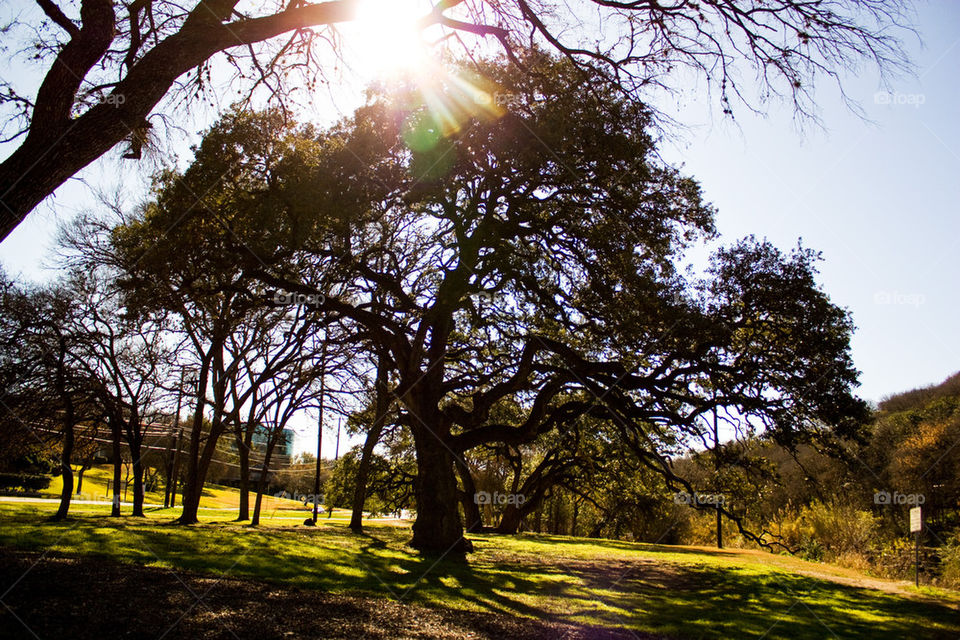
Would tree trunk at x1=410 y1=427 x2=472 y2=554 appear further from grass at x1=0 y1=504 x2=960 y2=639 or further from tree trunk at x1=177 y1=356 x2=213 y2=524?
tree trunk at x1=177 y1=356 x2=213 y2=524

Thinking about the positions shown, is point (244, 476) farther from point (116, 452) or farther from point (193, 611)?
point (193, 611)

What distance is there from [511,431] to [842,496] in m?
20.5

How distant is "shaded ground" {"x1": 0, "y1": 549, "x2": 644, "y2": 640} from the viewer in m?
4.95

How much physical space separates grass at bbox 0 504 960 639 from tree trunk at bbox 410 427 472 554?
2.52ft

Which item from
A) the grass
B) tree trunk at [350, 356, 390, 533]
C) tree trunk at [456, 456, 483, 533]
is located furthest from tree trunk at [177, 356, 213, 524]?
tree trunk at [456, 456, 483, 533]

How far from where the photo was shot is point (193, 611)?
5.68m

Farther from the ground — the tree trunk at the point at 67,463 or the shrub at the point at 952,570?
the tree trunk at the point at 67,463

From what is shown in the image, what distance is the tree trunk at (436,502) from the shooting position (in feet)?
49.4

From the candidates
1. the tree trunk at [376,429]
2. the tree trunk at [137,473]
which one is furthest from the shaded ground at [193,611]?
the tree trunk at [137,473]

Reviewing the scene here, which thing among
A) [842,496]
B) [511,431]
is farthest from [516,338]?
[842,496]

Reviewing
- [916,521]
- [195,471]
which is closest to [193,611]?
[916,521]

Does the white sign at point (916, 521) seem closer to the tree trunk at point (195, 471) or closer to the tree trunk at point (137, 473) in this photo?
the tree trunk at point (195, 471)

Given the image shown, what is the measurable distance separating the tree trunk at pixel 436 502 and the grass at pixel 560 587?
2.52 ft

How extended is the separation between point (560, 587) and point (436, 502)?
502 centimetres
